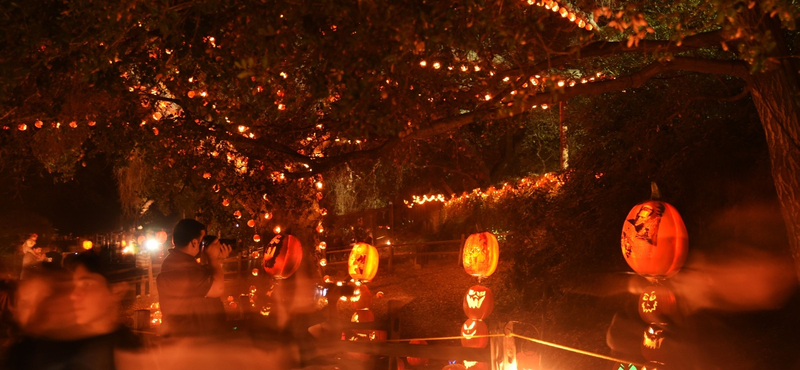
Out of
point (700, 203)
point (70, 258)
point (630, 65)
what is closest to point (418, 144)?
point (630, 65)

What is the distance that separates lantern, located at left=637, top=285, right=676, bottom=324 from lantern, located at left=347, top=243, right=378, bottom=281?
232 inches

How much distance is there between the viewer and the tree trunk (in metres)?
6.17

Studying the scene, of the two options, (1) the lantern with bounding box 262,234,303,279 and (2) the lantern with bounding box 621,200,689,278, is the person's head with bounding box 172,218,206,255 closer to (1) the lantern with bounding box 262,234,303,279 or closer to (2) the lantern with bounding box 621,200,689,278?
(2) the lantern with bounding box 621,200,689,278

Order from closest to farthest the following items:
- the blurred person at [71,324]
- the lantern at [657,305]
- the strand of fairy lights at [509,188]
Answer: the blurred person at [71,324]
the lantern at [657,305]
the strand of fairy lights at [509,188]

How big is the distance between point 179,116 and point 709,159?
692cm

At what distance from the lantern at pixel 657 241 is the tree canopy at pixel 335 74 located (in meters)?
0.95

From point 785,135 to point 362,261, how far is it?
7303mm

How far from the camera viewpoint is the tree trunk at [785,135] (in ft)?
20.2

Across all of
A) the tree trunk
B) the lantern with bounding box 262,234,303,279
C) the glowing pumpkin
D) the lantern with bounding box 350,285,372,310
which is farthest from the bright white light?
the tree trunk

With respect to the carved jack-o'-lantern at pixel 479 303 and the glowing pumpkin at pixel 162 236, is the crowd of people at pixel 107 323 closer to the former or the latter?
the carved jack-o'-lantern at pixel 479 303

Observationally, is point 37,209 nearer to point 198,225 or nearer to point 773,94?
point 198,225

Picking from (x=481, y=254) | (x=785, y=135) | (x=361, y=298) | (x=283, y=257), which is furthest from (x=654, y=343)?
(x=361, y=298)

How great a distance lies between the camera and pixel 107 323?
16.0ft

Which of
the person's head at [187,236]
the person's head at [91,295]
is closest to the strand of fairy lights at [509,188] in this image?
the person's head at [187,236]
